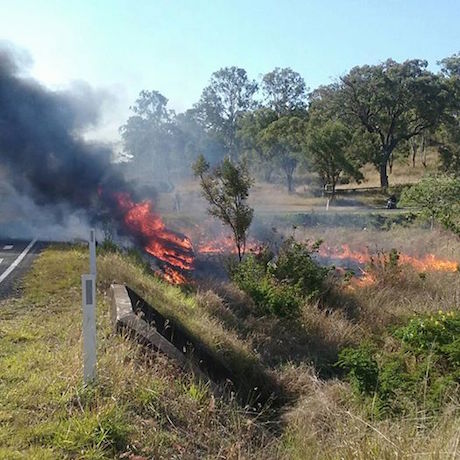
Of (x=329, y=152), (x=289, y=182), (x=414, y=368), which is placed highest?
(x=329, y=152)

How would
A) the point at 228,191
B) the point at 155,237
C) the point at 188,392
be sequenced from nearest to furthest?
1. the point at 188,392
2. the point at 228,191
3. the point at 155,237

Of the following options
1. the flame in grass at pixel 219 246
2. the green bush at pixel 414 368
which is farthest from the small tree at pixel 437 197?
the green bush at pixel 414 368

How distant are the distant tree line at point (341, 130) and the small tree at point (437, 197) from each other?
14.5m

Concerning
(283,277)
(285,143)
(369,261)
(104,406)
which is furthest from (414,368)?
(285,143)

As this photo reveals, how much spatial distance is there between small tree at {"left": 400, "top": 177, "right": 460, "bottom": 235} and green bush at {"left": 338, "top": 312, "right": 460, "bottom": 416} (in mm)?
17301

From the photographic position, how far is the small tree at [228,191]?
1880 cm

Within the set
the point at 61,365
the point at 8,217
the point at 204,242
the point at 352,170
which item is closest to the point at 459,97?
the point at 352,170

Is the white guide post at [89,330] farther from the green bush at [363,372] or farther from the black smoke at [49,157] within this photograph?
the black smoke at [49,157]

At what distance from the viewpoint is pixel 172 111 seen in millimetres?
48812

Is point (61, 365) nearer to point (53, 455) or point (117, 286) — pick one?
point (53, 455)

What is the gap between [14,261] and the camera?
44.9 feet

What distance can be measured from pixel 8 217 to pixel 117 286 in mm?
14448

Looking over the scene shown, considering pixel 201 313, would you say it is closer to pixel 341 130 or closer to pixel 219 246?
pixel 219 246

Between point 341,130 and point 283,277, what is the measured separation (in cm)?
3049
